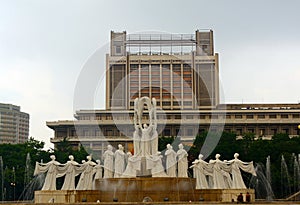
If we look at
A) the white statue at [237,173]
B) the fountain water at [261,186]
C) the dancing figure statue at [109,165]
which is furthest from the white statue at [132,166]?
the fountain water at [261,186]

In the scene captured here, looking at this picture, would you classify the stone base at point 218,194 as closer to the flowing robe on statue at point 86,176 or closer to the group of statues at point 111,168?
the group of statues at point 111,168

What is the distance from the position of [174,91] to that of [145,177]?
73.1m

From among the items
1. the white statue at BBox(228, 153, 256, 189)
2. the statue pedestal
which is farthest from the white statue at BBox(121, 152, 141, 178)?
the white statue at BBox(228, 153, 256, 189)

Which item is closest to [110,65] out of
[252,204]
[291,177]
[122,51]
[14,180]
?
[122,51]

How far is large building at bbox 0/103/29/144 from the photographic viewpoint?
521 ft

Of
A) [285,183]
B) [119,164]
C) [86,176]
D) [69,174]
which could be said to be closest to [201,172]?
[119,164]

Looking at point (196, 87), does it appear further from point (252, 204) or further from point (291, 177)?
point (252, 204)

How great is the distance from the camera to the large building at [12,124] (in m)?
159

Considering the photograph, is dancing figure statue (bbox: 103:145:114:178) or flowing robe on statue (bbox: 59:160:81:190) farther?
dancing figure statue (bbox: 103:145:114:178)

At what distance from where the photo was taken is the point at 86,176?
34.6 meters

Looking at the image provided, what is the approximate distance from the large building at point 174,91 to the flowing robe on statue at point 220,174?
54.7m

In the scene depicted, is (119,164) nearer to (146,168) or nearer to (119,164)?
(119,164)

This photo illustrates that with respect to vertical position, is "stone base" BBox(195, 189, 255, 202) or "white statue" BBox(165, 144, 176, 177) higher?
"white statue" BBox(165, 144, 176, 177)

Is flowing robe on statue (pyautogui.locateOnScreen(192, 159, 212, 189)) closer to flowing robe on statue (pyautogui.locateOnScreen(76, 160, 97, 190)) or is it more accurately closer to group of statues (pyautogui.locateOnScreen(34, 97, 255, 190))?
group of statues (pyautogui.locateOnScreen(34, 97, 255, 190))
